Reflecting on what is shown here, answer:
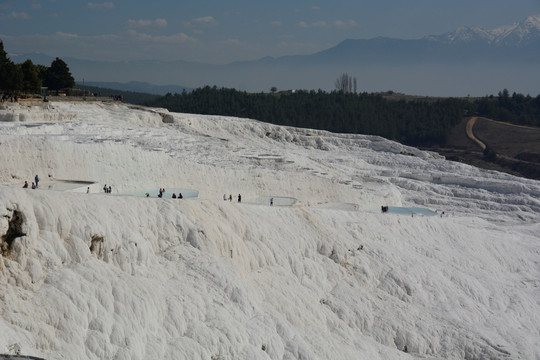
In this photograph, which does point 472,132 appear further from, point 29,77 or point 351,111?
point 29,77

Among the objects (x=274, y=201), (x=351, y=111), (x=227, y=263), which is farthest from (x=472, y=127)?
(x=227, y=263)

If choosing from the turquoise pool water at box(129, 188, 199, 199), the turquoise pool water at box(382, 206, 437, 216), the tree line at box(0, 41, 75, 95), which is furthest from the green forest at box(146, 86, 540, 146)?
the turquoise pool water at box(129, 188, 199, 199)

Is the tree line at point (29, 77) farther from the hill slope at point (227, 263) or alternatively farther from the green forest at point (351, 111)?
the green forest at point (351, 111)

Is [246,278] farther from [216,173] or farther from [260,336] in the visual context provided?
[216,173]

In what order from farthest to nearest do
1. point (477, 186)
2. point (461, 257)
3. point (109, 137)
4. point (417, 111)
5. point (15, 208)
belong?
point (417, 111)
point (477, 186)
point (109, 137)
point (461, 257)
point (15, 208)

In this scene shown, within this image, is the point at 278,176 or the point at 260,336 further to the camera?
the point at 278,176

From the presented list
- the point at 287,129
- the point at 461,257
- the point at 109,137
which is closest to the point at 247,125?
the point at 287,129

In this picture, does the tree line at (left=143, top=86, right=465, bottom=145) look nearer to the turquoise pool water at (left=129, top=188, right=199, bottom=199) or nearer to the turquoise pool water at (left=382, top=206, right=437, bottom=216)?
the turquoise pool water at (left=382, top=206, right=437, bottom=216)
